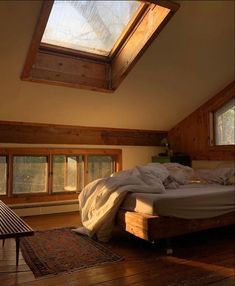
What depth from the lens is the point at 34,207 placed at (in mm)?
4461

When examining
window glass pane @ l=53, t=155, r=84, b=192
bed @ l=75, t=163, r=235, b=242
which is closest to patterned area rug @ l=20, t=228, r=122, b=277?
bed @ l=75, t=163, r=235, b=242

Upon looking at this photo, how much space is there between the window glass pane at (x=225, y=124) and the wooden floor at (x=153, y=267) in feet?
6.80

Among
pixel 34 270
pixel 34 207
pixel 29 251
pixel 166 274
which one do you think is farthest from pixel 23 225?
pixel 34 207

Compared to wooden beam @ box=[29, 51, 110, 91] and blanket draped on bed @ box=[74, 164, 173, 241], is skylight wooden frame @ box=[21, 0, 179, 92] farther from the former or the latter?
blanket draped on bed @ box=[74, 164, 173, 241]

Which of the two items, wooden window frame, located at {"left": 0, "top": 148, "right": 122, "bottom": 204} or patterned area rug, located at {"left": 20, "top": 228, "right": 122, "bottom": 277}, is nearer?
patterned area rug, located at {"left": 20, "top": 228, "right": 122, "bottom": 277}

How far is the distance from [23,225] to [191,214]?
1613mm

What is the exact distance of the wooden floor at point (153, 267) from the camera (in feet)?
6.91

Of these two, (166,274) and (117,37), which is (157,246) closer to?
(166,274)

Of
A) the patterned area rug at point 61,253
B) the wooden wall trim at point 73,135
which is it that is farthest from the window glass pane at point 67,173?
the patterned area rug at point 61,253

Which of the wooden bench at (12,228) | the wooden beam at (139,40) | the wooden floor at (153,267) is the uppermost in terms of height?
the wooden beam at (139,40)

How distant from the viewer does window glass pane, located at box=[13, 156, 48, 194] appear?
4465 millimetres

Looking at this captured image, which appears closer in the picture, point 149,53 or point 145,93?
point 149,53

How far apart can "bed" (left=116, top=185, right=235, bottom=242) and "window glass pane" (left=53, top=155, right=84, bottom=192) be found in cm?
201

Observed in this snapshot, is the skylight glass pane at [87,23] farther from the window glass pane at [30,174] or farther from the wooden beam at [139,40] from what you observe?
the window glass pane at [30,174]
